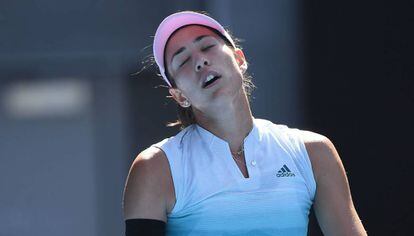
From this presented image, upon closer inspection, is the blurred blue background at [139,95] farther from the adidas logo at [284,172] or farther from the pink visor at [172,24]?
the adidas logo at [284,172]

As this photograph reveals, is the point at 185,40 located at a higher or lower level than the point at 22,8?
lower

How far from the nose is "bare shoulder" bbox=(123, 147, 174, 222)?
24 cm

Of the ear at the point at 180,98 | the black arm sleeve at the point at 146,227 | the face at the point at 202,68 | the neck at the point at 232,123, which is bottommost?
the black arm sleeve at the point at 146,227

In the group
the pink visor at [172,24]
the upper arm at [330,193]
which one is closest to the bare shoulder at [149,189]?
the pink visor at [172,24]

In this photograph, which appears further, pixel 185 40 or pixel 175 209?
pixel 185 40

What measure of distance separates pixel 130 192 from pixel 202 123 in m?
0.29

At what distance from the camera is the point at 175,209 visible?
2.13 meters

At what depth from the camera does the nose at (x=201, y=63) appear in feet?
7.25

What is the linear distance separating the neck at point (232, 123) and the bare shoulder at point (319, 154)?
16 centimetres

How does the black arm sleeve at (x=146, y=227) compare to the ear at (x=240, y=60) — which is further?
the ear at (x=240, y=60)

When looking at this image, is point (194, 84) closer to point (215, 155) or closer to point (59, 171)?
point (215, 155)

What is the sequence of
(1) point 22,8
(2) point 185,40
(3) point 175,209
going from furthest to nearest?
(1) point 22,8, (2) point 185,40, (3) point 175,209

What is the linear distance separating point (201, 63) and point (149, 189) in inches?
13.4

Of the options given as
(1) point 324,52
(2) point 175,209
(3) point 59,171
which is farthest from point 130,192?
(1) point 324,52
